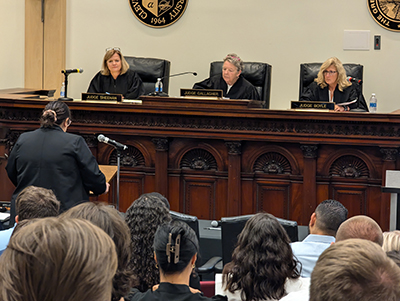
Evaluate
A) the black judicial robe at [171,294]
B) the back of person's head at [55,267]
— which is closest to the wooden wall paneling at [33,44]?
the black judicial robe at [171,294]

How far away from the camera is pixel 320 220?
115 inches

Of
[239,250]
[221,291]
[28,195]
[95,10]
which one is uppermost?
[95,10]

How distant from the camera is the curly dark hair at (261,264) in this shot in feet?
7.08

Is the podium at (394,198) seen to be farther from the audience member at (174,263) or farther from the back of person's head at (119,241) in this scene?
the back of person's head at (119,241)

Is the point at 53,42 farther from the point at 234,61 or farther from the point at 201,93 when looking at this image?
the point at 201,93

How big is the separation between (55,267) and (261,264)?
53.7 inches

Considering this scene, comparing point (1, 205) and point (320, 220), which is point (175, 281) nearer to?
point (320, 220)

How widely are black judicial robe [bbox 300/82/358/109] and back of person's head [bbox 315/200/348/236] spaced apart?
123 inches

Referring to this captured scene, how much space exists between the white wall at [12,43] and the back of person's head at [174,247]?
628 centimetres

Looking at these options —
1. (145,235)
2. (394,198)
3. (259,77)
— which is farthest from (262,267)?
(259,77)

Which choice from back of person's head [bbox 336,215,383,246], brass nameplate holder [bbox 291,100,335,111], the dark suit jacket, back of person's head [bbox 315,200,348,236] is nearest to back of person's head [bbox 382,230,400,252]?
back of person's head [bbox 336,215,383,246]

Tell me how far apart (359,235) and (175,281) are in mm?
830

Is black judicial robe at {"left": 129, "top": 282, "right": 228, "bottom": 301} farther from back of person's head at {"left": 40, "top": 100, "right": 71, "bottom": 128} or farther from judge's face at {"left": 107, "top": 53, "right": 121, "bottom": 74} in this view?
judge's face at {"left": 107, "top": 53, "right": 121, "bottom": 74}

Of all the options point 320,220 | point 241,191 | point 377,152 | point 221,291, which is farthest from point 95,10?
point 221,291
